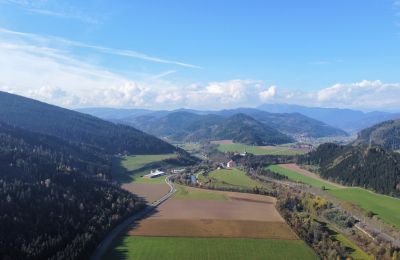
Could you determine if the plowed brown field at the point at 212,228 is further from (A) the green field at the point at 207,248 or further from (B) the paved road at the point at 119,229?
(B) the paved road at the point at 119,229

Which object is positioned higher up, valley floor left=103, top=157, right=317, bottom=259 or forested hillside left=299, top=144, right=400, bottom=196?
forested hillside left=299, top=144, right=400, bottom=196

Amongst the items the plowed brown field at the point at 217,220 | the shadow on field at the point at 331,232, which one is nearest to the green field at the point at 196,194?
the plowed brown field at the point at 217,220

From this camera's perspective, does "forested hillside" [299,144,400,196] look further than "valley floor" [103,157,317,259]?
Yes

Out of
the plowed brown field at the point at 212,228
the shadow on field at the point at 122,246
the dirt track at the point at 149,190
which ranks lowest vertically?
the shadow on field at the point at 122,246

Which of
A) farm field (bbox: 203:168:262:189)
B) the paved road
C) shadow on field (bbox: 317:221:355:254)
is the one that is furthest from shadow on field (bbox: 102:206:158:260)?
farm field (bbox: 203:168:262:189)

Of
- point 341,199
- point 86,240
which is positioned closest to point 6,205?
point 86,240

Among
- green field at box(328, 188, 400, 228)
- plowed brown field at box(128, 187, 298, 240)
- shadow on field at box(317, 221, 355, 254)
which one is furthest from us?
green field at box(328, 188, 400, 228)

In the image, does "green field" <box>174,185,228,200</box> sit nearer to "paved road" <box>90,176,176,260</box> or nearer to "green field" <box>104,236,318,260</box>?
"paved road" <box>90,176,176,260</box>

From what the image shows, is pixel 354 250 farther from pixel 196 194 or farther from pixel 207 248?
pixel 196 194
